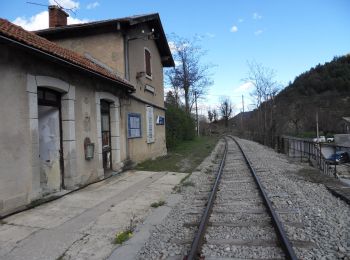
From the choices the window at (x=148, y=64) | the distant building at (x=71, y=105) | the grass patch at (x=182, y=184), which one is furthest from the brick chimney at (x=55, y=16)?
the grass patch at (x=182, y=184)

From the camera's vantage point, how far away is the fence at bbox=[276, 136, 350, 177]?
649 inches

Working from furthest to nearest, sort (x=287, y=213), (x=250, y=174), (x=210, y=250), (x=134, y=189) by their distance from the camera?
(x=250, y=174), (x=134, y=189), (x=287, y=213), (x=210, y=250)

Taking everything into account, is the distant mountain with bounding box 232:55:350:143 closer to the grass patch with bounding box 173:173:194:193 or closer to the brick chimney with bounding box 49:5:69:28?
the brick chimney with bounding box 49:5:69:28

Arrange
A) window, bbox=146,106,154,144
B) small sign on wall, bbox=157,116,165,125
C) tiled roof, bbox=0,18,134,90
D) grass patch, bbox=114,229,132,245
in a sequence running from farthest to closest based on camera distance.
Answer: small sign on wall, bbox=157,116,165,125
window, bbox=146,106,154,144
tiled roof, bbox=0,18,134,90
grass patch, bbox=114,229,132,245

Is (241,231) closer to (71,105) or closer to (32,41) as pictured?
(71,105)

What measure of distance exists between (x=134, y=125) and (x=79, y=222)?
8717mm

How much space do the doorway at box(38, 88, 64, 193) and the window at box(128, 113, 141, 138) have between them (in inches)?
200

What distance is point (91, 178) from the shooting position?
10.9 meters

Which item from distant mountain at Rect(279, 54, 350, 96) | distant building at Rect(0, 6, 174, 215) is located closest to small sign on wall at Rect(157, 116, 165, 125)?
distant building at Rect(0, 6, 174, 215)

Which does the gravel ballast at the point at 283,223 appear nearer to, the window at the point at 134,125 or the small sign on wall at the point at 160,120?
the window at the point at 134,125

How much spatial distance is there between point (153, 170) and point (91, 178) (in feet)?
11.7

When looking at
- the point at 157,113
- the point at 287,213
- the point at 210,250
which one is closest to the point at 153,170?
the point at 157,113

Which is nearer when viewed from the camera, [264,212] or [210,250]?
[210,250]

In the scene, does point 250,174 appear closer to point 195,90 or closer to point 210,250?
point 210,250
